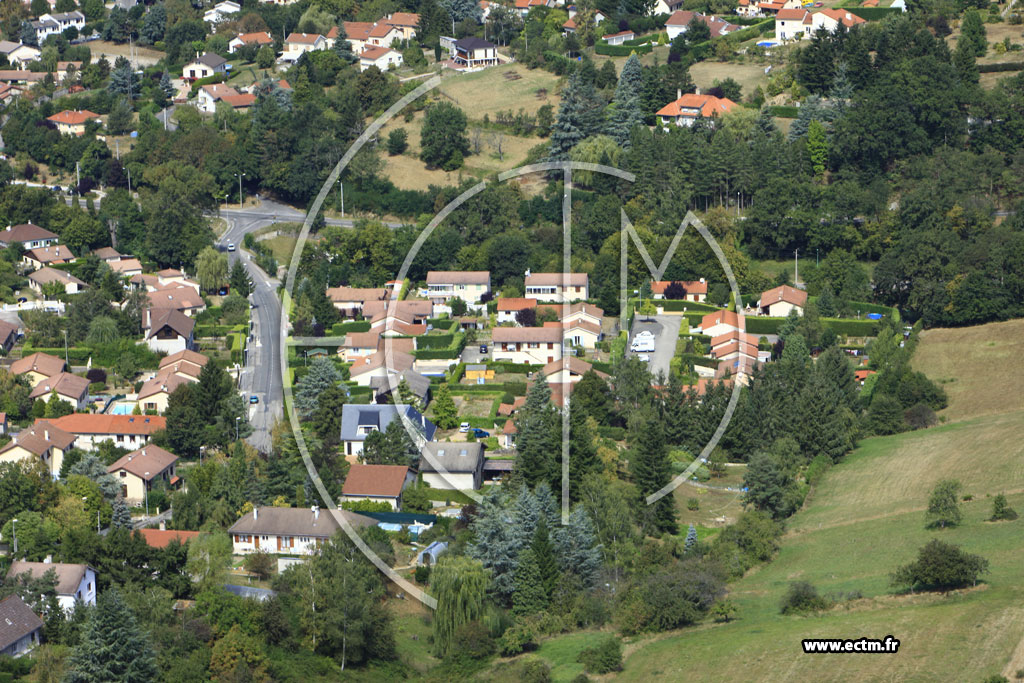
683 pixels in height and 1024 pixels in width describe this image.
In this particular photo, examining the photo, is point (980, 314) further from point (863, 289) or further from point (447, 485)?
point (447, 485)

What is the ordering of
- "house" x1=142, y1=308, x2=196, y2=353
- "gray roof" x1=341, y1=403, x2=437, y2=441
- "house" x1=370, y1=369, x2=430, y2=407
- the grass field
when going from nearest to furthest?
"gray roof" x1=341, y1=403, x2=437, y2=441 < the grass field < "house" x1=370, y1=369, x2=430, y2=407 < "house" x1=142, y1=308, x2=196, y2=353

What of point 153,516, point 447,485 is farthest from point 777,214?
point 153,516

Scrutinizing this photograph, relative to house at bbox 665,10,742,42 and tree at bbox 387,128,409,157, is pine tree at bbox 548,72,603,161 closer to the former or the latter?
tree at bbox 387,128,409,157

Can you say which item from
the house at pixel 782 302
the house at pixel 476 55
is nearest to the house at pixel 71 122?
the house at pixel 476 55

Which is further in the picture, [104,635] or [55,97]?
[55,97]

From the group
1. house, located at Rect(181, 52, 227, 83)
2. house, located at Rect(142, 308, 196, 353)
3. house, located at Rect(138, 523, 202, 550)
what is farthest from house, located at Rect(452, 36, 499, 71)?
house, located at Rect(138, 523, 202, 550)

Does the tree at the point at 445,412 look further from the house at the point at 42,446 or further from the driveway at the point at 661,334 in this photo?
the house at the point at 42,446
